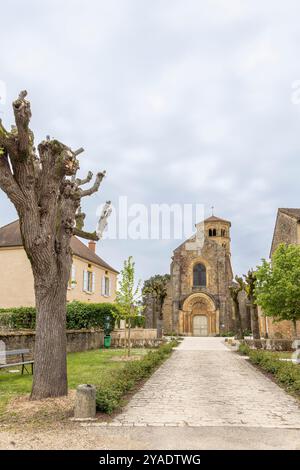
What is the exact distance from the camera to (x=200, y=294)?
46.0 metres

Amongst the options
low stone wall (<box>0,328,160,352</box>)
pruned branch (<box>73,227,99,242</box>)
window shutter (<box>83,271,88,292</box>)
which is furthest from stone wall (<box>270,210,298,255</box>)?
pruned branch (<box>73,227,99,242</box>)

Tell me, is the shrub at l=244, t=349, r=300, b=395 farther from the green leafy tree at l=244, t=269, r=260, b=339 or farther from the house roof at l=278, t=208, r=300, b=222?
the house roof at l=278, t=208, r=300, b=222

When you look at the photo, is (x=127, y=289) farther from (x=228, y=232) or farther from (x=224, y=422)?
(x=228, y=232)

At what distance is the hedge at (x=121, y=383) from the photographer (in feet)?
23.9

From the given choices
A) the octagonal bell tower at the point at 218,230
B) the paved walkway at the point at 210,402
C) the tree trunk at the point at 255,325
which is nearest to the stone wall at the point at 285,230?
the tree trunk at the point at 255,325

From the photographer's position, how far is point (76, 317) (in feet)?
73.7

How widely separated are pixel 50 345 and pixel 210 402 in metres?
3.56

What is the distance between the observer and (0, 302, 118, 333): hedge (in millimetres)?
20158

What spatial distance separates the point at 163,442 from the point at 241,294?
42.9m

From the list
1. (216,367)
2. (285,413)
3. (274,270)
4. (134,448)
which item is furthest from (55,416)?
(274,270)

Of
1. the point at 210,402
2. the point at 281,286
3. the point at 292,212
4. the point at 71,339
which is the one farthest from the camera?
the point at 292,212

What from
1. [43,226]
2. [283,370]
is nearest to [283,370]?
[283,370]

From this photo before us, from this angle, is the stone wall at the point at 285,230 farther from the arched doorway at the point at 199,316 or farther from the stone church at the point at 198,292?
the arched doorway at the point at 199,316

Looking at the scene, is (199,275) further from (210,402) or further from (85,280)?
(210,402)
